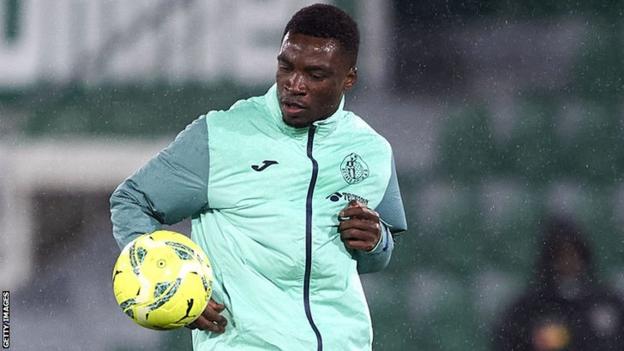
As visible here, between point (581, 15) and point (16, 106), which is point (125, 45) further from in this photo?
point (581, 15)

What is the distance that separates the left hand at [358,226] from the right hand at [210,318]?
25cm

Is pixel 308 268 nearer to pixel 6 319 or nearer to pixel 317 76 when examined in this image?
pixel 317 76

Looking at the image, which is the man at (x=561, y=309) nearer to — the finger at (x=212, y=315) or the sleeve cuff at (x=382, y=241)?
the sleeve cuff at (x=382, y=241)

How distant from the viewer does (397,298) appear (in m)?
3.35

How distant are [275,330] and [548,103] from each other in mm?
1597

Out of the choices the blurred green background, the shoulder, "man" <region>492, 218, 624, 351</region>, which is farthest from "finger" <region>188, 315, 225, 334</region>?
"man" <region>492, 218, 624, 351</region>

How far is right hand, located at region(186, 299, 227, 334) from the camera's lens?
2.00 m

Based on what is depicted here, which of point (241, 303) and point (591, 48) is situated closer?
point (241, 303)

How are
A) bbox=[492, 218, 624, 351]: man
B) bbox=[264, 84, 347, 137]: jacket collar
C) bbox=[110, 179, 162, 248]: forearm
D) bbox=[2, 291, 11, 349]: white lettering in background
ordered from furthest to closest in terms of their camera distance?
bbox=[492, 218, 624, 351]: man → bbox=[2, 291, 11, 349]: white lettering in background → bbox=[264, 84, 347, 137]: jacket collar → bbox=[110, 179, 162, 248]: forearm

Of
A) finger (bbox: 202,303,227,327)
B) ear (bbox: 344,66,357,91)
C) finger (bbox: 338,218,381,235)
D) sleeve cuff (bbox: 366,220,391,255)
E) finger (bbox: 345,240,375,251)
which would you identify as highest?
ear (bbox: 344,66,357,91)

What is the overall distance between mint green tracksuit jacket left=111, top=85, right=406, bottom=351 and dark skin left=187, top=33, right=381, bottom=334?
33mm

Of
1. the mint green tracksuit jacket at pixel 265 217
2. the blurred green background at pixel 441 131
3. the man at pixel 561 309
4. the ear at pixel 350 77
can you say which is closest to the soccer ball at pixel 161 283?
the mint green tracksuit jacket at pixel 265 217

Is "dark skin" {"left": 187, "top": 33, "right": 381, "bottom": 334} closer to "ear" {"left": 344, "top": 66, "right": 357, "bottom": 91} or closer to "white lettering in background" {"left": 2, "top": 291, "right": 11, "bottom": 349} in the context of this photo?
"ear" {"left": 344, "top": 66, "right": 357, "bottom": 91}

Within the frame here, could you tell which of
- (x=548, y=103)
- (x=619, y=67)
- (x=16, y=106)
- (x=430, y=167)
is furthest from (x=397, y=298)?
(x=16, y=106)
